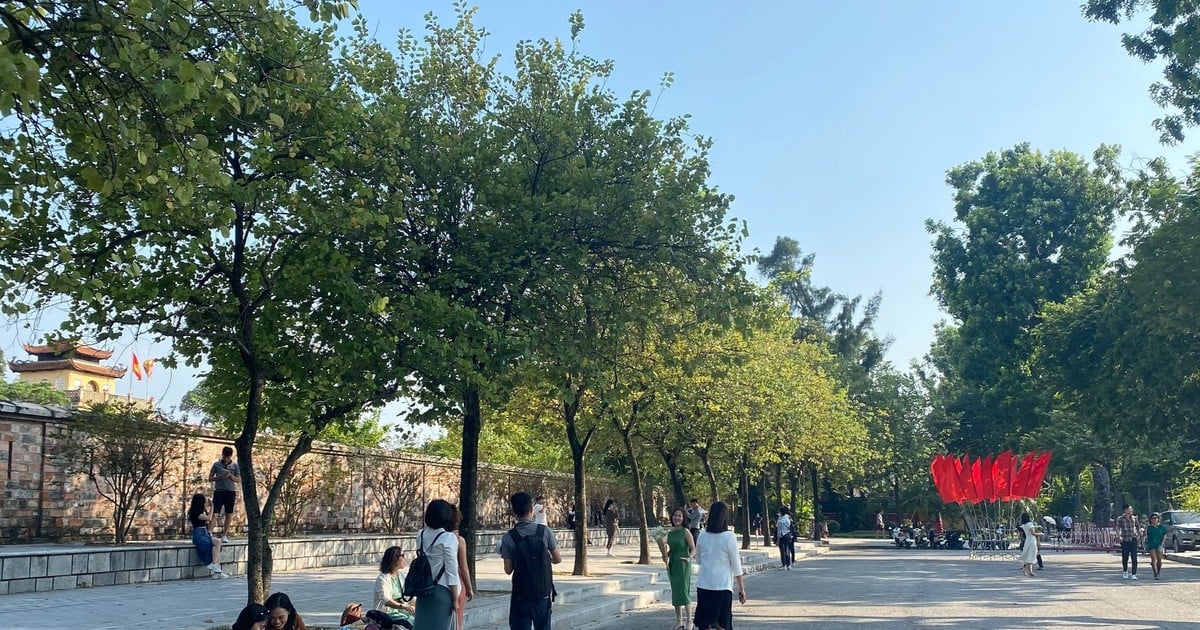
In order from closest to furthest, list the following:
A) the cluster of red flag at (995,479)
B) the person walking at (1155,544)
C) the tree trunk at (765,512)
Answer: the person walking at (1155,544)
the cluster of red flag at (995,479)
the tree trunk at (765,512)

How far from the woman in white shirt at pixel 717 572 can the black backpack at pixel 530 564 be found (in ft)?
7.88

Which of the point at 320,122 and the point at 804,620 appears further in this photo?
the point at 804,620

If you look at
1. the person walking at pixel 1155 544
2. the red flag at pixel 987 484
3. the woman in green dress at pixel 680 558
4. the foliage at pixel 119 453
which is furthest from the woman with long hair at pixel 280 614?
the red flag at pixel 987 484

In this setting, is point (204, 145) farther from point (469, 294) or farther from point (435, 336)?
point (469, 294)

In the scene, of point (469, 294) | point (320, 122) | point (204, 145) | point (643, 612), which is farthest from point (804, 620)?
point (204, 145)

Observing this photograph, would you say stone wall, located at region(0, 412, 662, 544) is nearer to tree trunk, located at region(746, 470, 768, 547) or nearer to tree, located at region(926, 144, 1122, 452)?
tree trunk, located at region(746, 470, 768, 547)

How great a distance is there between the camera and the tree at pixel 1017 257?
50938 mm

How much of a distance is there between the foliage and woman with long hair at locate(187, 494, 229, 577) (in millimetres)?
1374

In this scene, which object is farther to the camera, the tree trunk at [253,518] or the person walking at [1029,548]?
the person walking at [1029,548]

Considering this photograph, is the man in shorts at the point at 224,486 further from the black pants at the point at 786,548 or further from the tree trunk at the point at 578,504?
the black pants at the point at 786,548

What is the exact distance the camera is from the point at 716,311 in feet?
48.7

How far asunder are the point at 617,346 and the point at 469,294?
251 cm

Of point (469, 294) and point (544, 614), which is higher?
point (469, 294)

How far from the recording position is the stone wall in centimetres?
1648
